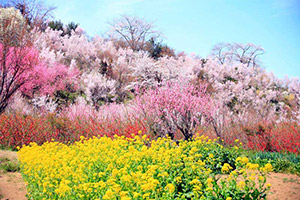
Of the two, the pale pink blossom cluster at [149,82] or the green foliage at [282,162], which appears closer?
the green foliage at [282,162]

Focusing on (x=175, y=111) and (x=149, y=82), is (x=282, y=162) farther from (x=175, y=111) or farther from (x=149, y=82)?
(x=149, y=82)

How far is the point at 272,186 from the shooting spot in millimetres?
5172

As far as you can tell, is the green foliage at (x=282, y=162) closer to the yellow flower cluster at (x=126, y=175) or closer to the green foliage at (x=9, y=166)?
the yellow flower cluster at (x=126, y=175)

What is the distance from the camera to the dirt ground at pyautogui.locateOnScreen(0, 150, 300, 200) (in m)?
4.83

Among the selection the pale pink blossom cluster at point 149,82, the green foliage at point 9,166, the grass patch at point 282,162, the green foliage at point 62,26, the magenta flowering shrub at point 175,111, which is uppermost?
the green foliage at point 62,26

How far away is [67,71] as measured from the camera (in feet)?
60.2

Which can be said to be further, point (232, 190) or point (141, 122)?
point (141, 122)

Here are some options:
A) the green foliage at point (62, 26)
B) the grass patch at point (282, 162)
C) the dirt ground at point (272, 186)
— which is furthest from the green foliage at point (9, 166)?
the green foliage at point (62, 26)

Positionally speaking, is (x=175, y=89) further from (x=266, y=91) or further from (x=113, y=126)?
(x=266, y=91)

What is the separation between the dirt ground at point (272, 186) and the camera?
4.83 meters

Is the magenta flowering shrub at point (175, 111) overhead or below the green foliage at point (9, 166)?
overhead

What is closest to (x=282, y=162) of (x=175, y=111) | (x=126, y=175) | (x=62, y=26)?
(x=175, y=111)

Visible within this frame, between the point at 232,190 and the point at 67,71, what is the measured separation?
16756mm

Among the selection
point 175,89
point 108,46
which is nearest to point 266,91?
point 175,89
